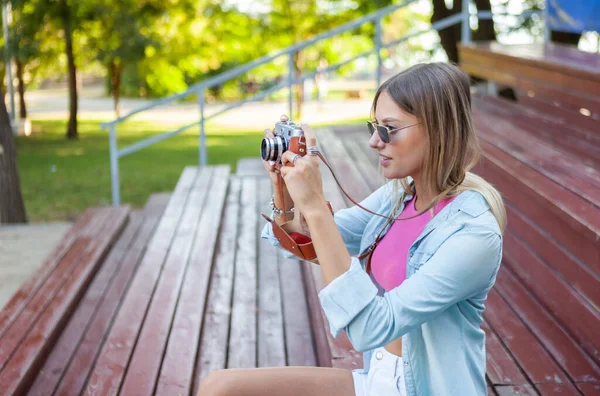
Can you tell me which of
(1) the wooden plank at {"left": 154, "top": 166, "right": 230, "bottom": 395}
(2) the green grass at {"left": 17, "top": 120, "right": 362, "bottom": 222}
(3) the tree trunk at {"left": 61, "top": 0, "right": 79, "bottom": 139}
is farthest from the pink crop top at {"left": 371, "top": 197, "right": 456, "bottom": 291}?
(3) the tree trunk at {"left": 61, "top": 0, "right": 79, "bottom": 139}

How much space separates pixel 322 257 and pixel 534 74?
16.7 ft

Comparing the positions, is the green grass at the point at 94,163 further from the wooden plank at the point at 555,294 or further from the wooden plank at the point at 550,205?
the wooden plank at the point at 555,294

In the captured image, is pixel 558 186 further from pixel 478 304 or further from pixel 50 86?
pixel 50 86

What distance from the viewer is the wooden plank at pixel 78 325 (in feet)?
11.7

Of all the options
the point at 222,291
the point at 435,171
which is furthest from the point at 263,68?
the point at 435,171

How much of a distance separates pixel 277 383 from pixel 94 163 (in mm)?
12892

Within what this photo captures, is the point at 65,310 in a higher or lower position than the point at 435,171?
lower

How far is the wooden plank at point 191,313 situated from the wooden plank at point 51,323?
0.63 metres

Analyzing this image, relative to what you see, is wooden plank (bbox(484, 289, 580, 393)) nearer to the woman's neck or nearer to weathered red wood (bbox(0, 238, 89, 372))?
the woman's neck

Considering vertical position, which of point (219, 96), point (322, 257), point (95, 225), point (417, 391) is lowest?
point (219, 96)

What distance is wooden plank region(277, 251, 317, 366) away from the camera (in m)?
3.53

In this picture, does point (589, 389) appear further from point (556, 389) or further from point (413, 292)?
point (413, 292)

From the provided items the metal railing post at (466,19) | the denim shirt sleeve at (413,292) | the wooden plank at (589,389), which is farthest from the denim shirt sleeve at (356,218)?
the metal railing post at (466,19)

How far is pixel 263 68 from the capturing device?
27312mm
